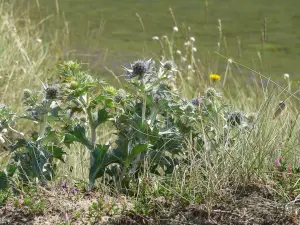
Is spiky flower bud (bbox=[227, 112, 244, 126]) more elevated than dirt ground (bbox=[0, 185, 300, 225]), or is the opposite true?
spiky flower bud (bbox=[227, 112, 244, 126])

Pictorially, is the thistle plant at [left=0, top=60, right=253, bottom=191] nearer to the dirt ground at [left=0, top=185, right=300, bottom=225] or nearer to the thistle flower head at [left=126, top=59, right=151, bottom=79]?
the thistle flower head at [left=126, top=59, right=151, bottom=79]

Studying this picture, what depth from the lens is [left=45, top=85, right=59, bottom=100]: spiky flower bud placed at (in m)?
3.19

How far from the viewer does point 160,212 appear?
2967 mm

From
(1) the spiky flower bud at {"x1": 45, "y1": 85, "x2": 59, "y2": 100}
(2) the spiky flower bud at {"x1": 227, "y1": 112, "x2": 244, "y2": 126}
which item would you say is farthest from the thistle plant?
(2) the spiky flower bud at {"x1": 227, "y1": 112, "x2": 244, "y2": 126}

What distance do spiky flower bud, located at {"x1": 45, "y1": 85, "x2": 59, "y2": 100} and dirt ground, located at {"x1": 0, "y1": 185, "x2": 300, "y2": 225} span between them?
43cm

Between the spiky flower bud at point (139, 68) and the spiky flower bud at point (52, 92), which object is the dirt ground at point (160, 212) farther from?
the spiky flower bud at point (139, 68)

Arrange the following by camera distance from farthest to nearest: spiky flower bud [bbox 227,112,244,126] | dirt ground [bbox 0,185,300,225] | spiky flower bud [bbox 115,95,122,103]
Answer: spiky flower bud [bbox 227,112,244,126] < spiky flower bud [bbox 115,95,122,103] < dirt ground [bbox 0,185,300,225]

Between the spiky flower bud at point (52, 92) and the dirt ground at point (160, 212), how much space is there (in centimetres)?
43

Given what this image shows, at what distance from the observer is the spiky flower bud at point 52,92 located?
319cm

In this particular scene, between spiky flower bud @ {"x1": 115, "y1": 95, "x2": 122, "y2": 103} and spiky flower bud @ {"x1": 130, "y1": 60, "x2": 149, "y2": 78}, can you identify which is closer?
spiky flower bud @ {"x1": 130, "y1": 60, "x2": 149, "y2": 78}

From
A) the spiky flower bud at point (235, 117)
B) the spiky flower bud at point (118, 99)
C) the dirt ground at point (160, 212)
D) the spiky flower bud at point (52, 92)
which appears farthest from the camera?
the spiky flower bud at point (235, 117)

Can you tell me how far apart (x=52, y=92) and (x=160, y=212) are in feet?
2.42

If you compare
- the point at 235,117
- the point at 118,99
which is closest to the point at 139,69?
the point at 118,99

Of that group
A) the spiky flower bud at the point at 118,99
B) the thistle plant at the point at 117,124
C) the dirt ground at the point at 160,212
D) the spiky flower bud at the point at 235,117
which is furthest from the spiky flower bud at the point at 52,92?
the spiky flower bud at the point at 235,117
